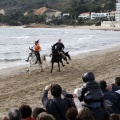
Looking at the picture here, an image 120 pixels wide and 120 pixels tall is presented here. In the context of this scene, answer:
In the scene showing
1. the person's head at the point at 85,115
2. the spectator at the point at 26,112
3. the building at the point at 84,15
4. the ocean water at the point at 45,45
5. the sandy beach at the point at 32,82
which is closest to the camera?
the person's head at the point at 85,115

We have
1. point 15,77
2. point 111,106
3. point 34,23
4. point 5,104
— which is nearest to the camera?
point 111,106

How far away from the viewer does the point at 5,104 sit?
11.7 metres

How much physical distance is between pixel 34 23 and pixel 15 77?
6675 inches

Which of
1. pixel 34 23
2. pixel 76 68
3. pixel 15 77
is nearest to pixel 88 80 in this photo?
pixel 15 77

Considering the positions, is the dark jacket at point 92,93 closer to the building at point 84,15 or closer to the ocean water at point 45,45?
the ocean water at point 45,45

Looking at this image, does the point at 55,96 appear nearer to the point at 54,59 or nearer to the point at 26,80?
the point at 26,80

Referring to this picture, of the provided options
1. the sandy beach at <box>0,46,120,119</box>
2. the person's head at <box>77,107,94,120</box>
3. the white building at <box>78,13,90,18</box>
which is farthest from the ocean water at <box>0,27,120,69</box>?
the white building at <box>78,13,90,18</box>

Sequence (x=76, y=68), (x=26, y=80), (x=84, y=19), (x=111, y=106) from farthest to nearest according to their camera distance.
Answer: (x=84, y=19)
(x=76, y=68)
(x=26, y=80)
(x=111, y=106)

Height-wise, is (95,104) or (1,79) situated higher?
(95,104)

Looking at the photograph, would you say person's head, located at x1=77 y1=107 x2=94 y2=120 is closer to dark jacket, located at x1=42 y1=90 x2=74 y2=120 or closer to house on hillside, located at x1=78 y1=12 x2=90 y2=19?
dark jacket, located at x1=42 y1=90 x2=74 y2=120

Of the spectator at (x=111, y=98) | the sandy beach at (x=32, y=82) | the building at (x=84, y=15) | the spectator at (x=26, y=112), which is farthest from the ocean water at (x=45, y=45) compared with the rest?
the building at (x=84, y=15)

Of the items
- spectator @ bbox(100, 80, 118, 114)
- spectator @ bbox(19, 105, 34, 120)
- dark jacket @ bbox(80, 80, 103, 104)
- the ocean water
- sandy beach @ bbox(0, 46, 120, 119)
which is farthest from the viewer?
the ocean water

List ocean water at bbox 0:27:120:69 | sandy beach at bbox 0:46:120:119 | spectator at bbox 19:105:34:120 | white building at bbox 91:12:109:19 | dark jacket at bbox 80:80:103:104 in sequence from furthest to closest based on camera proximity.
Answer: white building at bbox 91:12:109:19, ocean water at bbox 0:27:120:69, sandy beach at bbox 0:46:120:119, dark jacket at bbox 80:80:103:104, spectator at bbox 19:105:34:120

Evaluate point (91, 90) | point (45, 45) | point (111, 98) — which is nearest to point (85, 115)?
point (91, 90)
